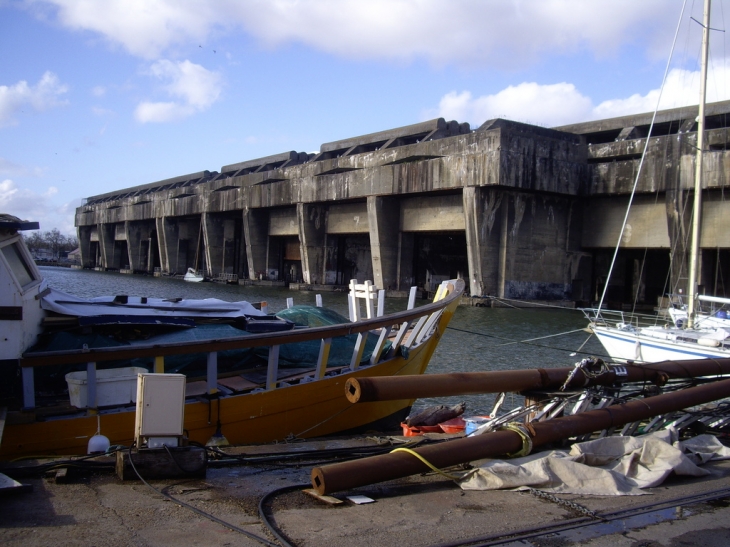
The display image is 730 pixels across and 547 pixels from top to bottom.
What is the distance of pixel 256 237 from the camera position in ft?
185

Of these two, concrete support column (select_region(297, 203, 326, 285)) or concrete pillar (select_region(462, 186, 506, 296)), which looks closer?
concrete pillar (select_region(462, 186, 506, 296))

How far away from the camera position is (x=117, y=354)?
6.50m

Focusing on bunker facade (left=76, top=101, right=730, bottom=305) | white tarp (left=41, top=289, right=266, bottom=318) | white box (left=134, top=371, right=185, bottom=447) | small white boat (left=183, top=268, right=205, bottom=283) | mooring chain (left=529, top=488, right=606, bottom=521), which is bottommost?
small white boat (left=183, top=268, right=205, bottom=283)

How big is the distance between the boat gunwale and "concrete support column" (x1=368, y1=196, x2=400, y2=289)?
32690 millimetres

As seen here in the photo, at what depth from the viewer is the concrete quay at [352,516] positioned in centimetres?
411

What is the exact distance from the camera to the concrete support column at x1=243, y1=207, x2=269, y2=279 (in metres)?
55.8

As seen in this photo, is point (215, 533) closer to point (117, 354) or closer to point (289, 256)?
point (117, 354)

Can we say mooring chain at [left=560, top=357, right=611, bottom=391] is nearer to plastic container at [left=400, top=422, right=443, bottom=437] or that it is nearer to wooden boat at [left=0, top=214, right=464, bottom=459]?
wooden boat at [left=0, top=214, right=464, bottom=459]

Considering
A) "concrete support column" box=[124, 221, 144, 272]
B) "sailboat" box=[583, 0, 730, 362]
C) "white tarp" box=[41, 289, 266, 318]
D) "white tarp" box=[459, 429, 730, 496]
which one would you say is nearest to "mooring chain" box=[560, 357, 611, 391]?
"white tarp" box=[459, 429, 730, 496]

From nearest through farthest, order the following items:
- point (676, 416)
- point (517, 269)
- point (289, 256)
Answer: point (676, 416) < point (517, 269) < point (289, 256)

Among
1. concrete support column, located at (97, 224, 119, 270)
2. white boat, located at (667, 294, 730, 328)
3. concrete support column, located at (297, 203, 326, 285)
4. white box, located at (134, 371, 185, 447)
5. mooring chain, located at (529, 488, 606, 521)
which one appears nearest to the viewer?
mooring chain, located at (529, 488, 606, 521)

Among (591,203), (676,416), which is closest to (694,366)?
(676,416)

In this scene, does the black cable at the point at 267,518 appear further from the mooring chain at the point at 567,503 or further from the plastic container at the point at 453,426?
the plastic container at the point at 453,426

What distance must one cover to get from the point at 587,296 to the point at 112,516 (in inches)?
1510
